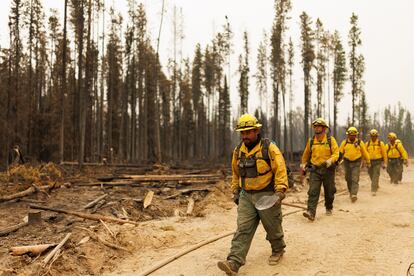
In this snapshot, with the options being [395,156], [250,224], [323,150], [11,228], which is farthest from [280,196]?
[395,156]

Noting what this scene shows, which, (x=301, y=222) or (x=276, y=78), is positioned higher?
(x=276, y=78)

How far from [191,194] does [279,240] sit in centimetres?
693

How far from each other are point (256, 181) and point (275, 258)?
3.93 feet

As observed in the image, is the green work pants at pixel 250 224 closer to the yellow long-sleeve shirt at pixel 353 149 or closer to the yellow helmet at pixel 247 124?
the yellow helmet at pixel 247 124

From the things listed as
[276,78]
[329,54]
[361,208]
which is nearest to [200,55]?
[276,78]

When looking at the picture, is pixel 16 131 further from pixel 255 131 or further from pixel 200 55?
pixel 255 131

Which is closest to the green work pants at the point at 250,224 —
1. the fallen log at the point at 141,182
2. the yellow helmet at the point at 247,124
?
the yellow helmet at the point at 247,124

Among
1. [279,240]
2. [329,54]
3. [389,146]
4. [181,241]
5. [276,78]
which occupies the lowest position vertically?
[181,241]

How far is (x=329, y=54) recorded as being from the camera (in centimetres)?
4406

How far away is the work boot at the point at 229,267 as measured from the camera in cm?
486

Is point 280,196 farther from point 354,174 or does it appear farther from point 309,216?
point 354,174

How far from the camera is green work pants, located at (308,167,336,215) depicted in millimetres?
8328

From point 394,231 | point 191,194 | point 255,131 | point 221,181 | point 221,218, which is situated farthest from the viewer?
point 221,181

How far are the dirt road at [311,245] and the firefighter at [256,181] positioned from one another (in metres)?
0.52
